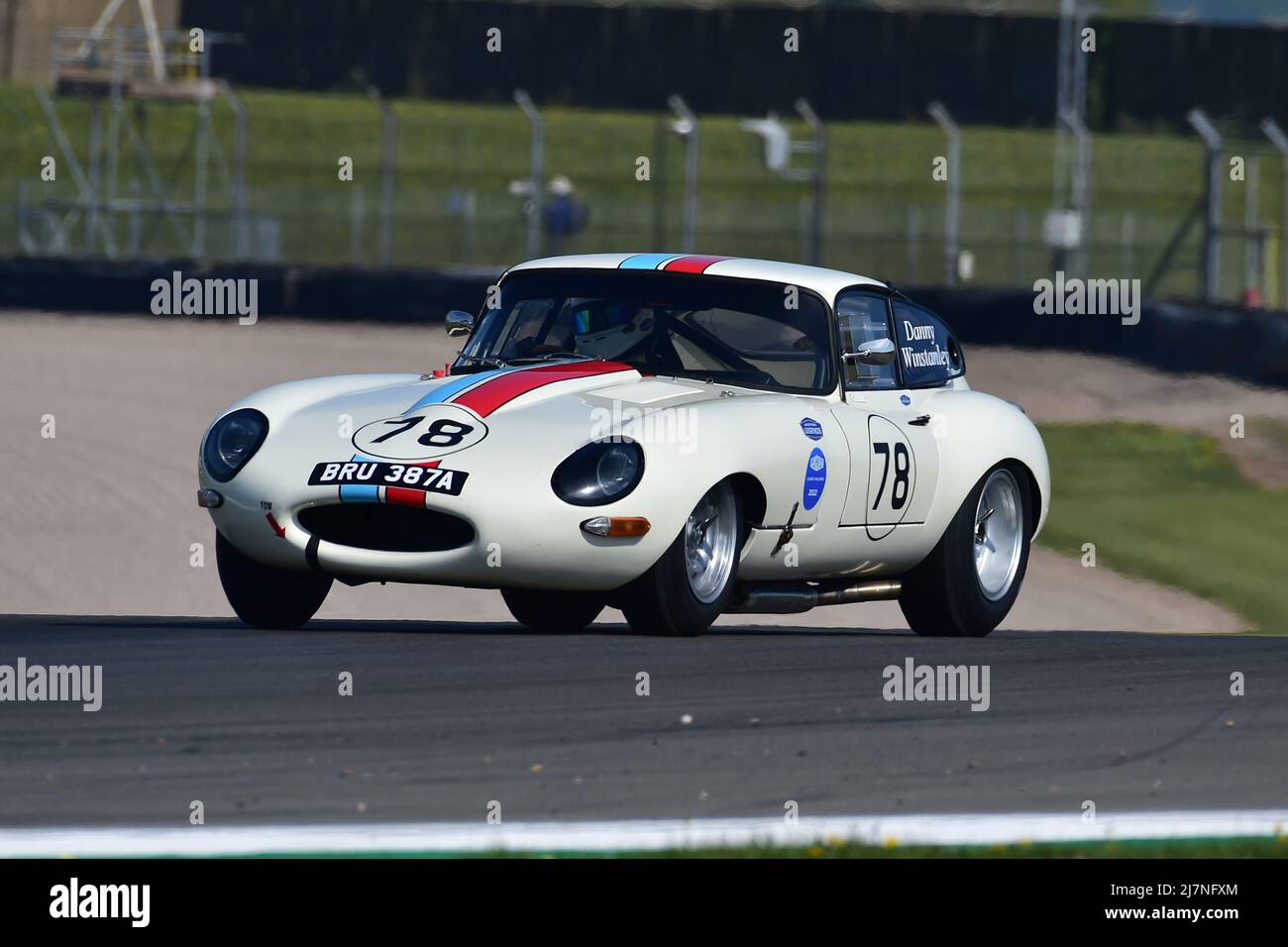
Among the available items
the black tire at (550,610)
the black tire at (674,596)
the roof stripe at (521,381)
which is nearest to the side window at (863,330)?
the roof stripe at (521,381)

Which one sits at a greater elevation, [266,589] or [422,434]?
[422,434]

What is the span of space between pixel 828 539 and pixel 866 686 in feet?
4.70

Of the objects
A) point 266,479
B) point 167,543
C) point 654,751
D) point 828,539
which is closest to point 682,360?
point 828,539

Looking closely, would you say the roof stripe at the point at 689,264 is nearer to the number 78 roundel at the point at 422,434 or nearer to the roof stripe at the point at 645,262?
the roof stripe at the point at 645,262

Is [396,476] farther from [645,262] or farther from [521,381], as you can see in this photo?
[645,262]

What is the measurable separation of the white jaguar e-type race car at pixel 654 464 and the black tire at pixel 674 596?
10mm

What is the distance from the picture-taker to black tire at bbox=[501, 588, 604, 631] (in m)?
9.12

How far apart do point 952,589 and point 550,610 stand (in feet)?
5.10

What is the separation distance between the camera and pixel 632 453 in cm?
763

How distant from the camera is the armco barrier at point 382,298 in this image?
77.4 ft

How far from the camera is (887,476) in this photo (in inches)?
348

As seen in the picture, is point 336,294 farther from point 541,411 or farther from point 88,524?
point 541,411

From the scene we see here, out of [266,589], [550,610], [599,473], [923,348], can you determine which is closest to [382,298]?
[923,348]

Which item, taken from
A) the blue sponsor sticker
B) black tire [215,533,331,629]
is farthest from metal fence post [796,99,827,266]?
black tire [215,533,331,629]
